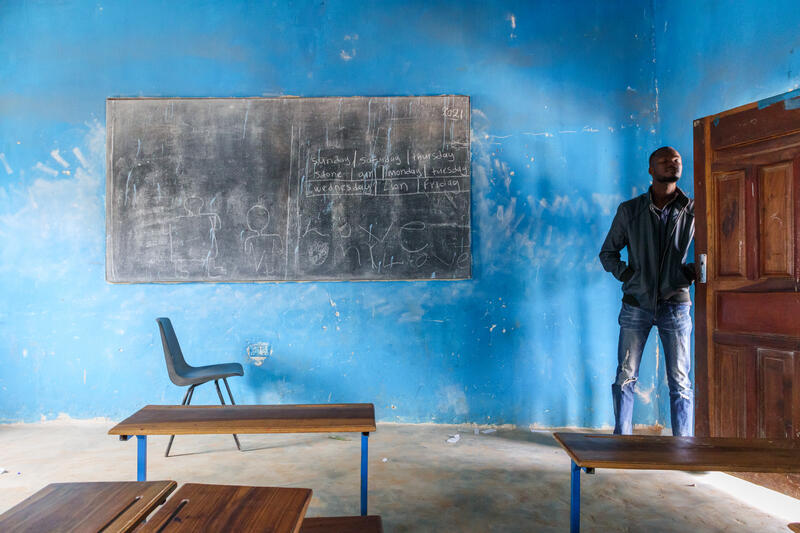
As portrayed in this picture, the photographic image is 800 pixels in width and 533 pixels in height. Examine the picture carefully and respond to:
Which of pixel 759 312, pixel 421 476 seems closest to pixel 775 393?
pixel 759 312

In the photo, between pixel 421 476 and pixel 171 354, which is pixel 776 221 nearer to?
pixel 421 476

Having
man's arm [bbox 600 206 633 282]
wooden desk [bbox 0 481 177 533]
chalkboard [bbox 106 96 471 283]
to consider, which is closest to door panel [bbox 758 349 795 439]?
man's arm [bbox 600 206 633 282]

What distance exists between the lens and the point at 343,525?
1.49 metres

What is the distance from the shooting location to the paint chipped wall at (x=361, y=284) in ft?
11.2

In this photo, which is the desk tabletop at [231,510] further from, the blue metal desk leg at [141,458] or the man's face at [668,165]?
the man's face at [668,165]

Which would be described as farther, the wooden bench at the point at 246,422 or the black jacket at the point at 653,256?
the black jacket at the point at 653,256

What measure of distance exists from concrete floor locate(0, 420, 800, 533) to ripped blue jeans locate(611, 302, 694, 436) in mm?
310

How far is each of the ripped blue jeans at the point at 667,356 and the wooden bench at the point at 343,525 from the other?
1.79m

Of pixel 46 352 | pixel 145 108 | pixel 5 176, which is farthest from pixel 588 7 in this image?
pixel 46 352

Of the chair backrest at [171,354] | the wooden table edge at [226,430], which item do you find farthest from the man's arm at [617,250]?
the chair backrest at [171,354]

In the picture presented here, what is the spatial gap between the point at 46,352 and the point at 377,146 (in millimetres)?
2851

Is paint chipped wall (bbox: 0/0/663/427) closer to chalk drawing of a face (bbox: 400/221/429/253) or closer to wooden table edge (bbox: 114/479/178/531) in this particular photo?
chalk drawing of a face (bbox: 400/221/429/253)

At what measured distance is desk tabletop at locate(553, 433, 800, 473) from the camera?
1.34 metres

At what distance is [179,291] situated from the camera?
3.47 m
